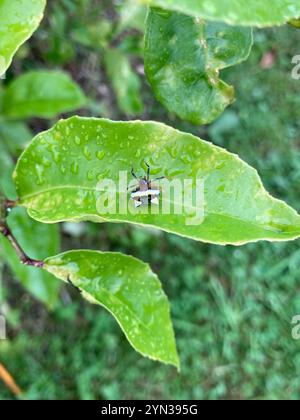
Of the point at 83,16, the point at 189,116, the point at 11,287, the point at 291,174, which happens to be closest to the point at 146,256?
the point at 11,287

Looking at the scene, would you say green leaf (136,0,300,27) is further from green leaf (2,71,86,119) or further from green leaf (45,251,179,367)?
green leaf (2,71,86,119)

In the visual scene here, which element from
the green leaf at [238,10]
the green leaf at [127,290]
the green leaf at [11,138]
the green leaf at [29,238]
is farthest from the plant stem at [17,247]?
the green leaf at [11,138]

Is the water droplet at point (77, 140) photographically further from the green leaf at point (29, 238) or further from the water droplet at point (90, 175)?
the green leaf at point (29, 238)

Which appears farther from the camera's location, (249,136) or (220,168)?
(249,136)

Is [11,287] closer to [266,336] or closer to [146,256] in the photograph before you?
[146,256]

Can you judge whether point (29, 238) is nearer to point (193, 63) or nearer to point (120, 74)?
point (193, 63)

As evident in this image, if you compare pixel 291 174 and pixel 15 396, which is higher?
pixel 291 174
